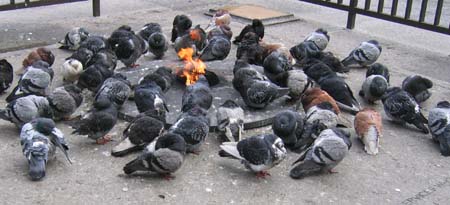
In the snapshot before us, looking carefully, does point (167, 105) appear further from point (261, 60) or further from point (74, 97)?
point (261, 60)

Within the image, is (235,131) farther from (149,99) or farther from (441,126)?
(441,126)

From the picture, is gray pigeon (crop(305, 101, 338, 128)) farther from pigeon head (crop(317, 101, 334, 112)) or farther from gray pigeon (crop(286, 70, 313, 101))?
gray pigeon (crop(286, 70, 313, 101))

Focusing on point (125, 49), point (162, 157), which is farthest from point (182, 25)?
point (162, 157)

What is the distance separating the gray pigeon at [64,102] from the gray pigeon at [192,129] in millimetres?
998

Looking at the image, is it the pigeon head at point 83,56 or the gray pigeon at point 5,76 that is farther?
the pigeon head at point 83,56

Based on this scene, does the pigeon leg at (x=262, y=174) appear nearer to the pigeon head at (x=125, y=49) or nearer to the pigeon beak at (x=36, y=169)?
the pigeon beak at (x=36, y=169)

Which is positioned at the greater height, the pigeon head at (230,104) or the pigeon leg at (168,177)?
the pigeon head at (230,104)

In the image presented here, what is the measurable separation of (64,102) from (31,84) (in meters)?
0.57

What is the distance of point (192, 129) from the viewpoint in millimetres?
4574

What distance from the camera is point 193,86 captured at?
5.36 metres

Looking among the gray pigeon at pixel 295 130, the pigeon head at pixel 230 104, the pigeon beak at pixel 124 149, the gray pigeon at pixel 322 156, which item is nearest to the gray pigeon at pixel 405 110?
the gray pigeon at pixel 295 130

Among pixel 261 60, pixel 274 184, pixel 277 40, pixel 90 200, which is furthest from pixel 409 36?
pixel 90 200

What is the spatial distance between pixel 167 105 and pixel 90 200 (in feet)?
5.07

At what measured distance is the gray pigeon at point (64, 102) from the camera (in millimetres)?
5039
